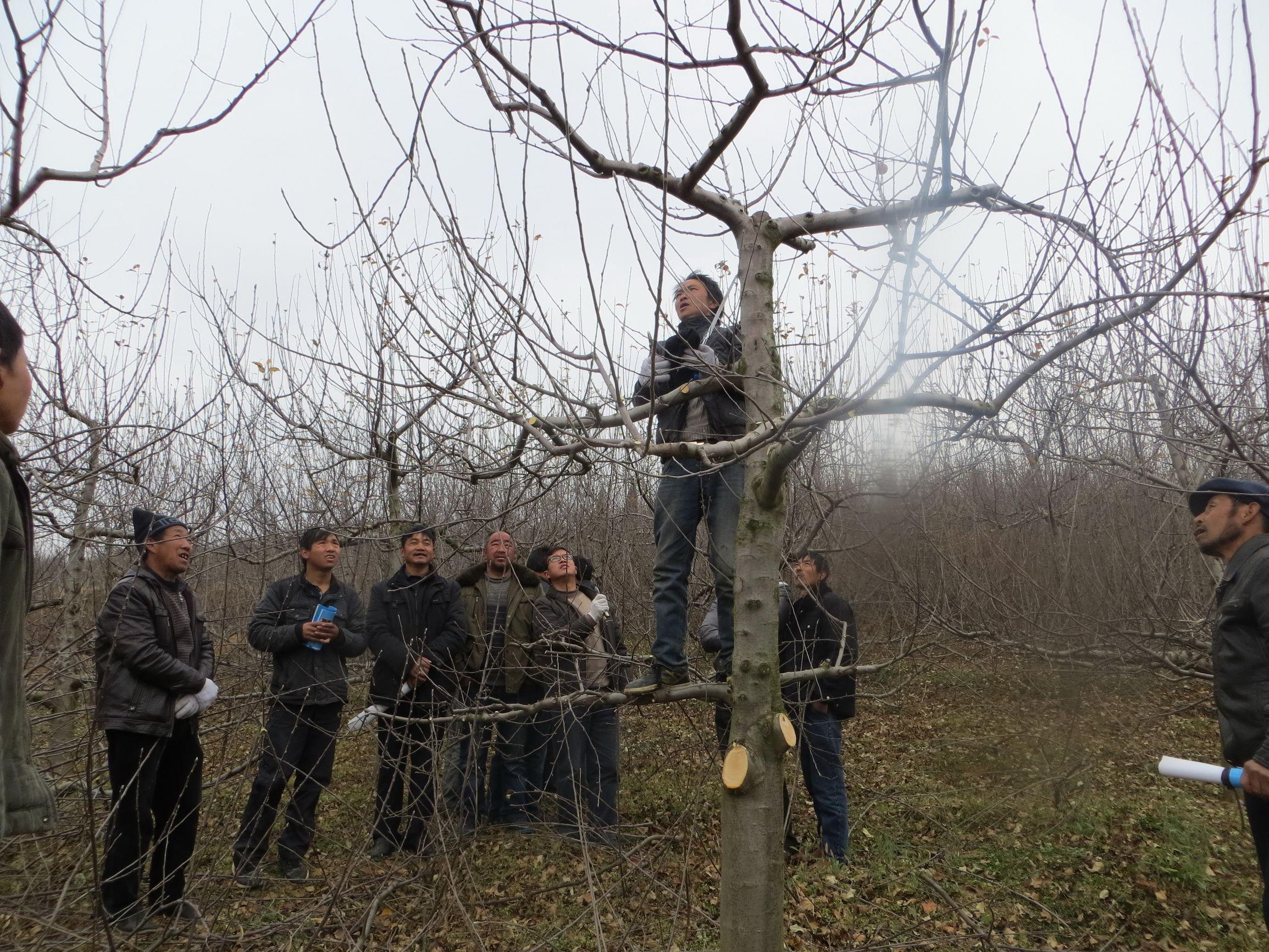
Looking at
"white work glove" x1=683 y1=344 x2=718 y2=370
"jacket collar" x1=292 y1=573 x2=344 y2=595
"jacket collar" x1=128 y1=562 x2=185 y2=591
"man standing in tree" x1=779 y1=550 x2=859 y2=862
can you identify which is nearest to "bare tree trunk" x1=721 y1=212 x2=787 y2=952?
"white work glove" x1=683 y1=344 x2=718 y2=370

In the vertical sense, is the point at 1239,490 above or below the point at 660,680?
above

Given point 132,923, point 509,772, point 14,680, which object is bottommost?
point 132,923

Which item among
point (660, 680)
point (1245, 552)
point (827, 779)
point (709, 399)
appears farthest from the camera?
point (827, 779)

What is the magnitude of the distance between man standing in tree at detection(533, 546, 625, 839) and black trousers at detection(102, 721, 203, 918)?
1759 millimetres

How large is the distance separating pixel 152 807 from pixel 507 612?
6.77ft

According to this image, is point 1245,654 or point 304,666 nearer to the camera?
point 1245,654

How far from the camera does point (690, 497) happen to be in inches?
130

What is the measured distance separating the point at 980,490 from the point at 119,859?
6.46m

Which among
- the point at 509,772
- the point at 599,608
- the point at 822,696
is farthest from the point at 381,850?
the point at 822,696

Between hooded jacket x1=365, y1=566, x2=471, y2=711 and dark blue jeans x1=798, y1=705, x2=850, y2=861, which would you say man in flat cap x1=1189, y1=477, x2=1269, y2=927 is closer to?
dark blue jeans x1=798, y1=705, x2=850, y2=861

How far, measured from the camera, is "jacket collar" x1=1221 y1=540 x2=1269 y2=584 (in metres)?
3.08

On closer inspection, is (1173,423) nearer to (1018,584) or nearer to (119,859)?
(1018,584)

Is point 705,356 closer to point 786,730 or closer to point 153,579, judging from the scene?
point 786,730

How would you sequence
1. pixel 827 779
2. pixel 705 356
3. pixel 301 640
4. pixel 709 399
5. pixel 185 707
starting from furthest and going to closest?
pixel 827 779 < pixel 301 640 < pixel 185 707 < pixel 709 399 < pixel 705 356
